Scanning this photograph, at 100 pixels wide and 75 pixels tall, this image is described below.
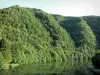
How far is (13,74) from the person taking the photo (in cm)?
9894

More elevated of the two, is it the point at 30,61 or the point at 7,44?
the point at 7,44

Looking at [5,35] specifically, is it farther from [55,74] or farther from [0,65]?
[55,74]

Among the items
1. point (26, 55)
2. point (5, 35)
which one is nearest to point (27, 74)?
point (26, 55)

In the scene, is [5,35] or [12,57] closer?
[12,57]

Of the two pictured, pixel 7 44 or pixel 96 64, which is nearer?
pixel 96 64

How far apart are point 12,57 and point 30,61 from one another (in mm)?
40406

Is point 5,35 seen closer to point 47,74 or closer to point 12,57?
point 12,57

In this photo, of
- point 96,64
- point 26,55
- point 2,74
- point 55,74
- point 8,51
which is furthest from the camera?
point 26,55

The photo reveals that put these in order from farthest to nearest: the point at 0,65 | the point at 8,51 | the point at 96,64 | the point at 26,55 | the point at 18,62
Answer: the point at 26,55, the point at 18,62, the point at 8,51, the point at 96,64, the point at 0,65

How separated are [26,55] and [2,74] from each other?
9294cm

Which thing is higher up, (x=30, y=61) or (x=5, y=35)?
(x=5, y=35)

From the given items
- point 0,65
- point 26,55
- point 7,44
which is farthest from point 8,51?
point 26,55

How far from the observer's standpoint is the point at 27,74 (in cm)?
10212

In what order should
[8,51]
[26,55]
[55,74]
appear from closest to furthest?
[55,74] → [8,51] → [26,55]
